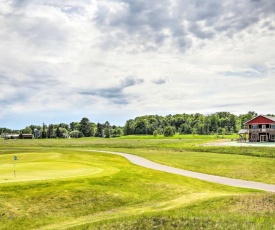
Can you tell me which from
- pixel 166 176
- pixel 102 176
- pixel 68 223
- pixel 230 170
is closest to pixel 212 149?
pixel 230 170

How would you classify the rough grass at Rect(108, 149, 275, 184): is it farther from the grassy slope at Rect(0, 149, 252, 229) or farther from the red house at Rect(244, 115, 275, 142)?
the red house at Rect(244, 115, 275, 142)

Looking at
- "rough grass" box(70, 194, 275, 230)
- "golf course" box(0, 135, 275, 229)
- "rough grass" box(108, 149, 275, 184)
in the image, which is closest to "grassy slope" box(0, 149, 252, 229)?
"golf course" box(0, 135, 275, 229)

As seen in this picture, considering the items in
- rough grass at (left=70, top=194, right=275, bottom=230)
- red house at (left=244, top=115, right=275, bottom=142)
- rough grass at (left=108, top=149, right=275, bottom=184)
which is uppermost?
red house at (left=244, top=115, right=275, bottom=142)

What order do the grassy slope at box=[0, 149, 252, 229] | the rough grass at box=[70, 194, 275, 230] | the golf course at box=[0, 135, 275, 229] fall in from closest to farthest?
the rough grass at box=[70, 194, 275, 230], the golf course at box=[0, 135, 275, 229], the grassy slope at box=[0, 149, 252, 229]

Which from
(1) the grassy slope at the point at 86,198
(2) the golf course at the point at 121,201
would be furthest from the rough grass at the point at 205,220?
(1) the grassy slope at the point at 86,198

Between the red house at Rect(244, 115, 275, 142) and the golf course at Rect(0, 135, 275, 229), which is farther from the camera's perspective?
the red house at Rect(244, 115, 275, 142)

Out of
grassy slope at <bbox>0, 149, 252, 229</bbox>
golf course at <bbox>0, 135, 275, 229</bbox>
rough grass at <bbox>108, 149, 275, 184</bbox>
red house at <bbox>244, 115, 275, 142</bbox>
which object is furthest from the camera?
red house at <bbox>244, 115, 275, 142</bbox>

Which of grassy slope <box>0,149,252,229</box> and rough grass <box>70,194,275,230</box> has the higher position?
rough grass <box>70,194,275,230</box>

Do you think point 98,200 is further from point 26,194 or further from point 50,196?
point 26,194

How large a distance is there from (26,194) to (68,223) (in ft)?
17.9

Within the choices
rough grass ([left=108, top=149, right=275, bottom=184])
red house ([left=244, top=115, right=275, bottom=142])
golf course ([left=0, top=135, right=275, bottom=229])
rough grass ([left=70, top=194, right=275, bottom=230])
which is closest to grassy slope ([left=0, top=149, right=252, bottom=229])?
golf course ([left=0, top=135, right=275, bottom=229])

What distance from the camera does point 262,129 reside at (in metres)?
95.3

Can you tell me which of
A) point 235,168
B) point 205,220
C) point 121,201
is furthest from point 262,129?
point 205,220

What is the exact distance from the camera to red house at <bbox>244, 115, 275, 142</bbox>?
94.1 m
